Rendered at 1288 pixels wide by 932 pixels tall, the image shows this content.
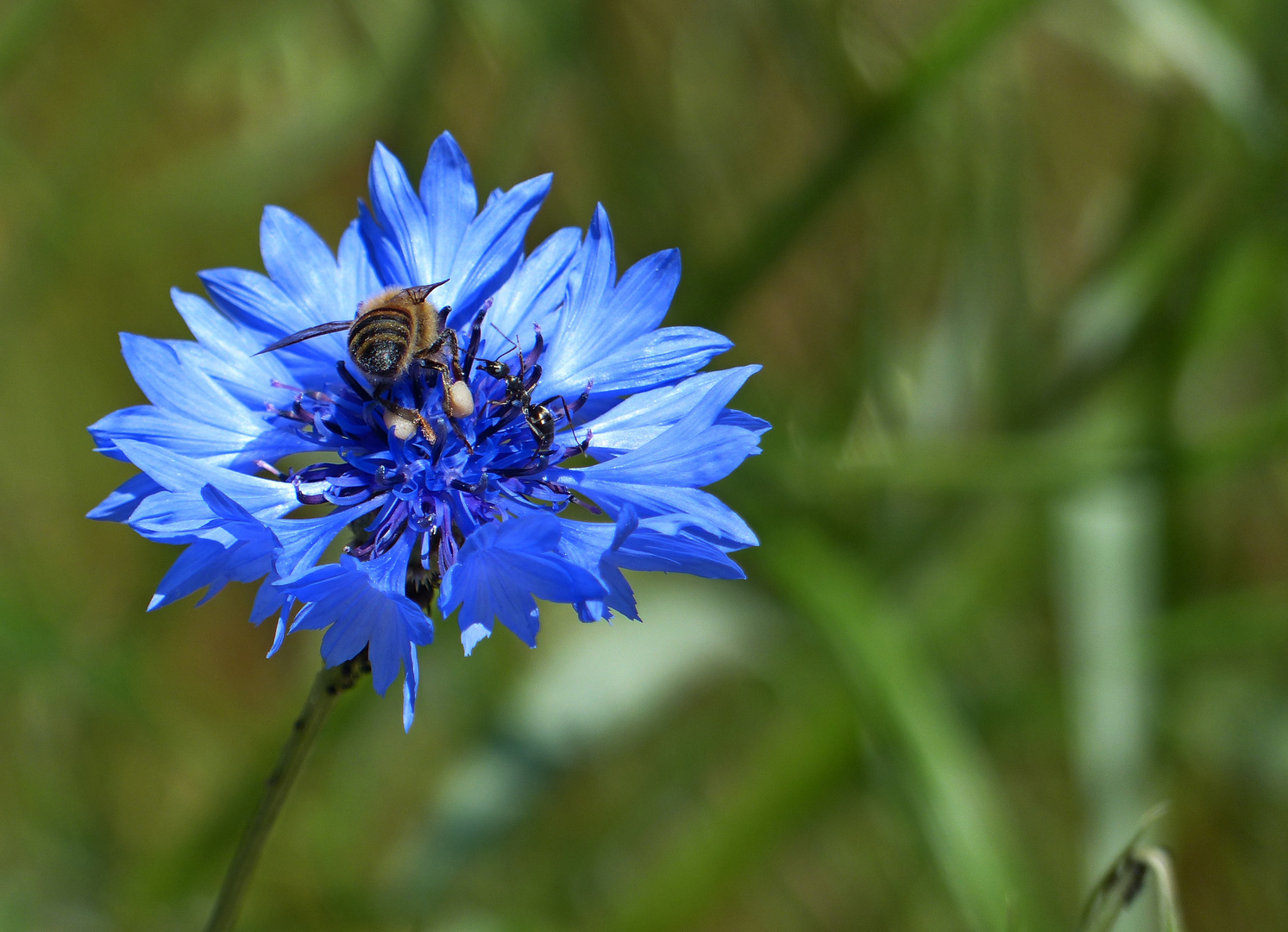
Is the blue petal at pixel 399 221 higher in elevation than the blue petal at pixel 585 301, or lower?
higher

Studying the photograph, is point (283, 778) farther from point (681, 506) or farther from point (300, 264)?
point (300, 264)

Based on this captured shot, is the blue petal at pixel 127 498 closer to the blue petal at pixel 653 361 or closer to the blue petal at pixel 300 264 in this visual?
the blue petal at pixel 300 264

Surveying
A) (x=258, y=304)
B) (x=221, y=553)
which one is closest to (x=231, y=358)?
(x=258, y=304)

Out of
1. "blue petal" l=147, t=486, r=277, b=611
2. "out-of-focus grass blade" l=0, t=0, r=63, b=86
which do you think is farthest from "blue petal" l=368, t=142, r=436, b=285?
"out-of-focus grass blade" l=0, t=0, r=63, b=86

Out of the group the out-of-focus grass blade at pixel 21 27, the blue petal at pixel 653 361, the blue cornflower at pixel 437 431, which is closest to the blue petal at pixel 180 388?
the blue cornflower at pixel 437 431

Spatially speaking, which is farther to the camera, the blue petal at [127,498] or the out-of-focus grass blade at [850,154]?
the out-of-focus grass blade at [850,154]

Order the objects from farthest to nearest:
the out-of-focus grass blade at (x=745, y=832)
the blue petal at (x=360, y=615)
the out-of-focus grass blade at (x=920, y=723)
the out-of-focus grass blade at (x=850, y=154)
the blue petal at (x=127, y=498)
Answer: the out-of-focus grass blade at (x=745, y=832) → the out-of-focus grass blade at (x=850, y=154) → the out-of-focus grass blade at (x=920, y=723) → the blue petal at (x=127, y=498) → the blue petal at (x=360, y=615)

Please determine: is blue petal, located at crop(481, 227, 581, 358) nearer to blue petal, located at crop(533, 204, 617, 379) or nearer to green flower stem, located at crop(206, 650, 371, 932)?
blue petal, located at crop(533, 204, 617, 379)

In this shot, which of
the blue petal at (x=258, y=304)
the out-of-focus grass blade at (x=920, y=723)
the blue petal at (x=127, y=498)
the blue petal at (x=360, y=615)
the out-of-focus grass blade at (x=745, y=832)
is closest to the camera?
the blue petal at (x=360, y=615)
